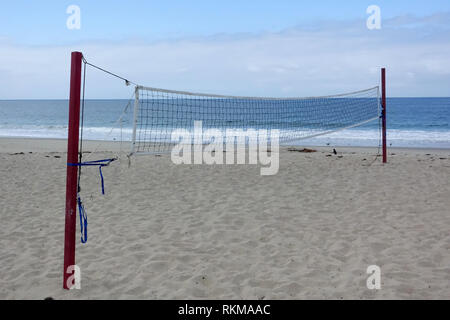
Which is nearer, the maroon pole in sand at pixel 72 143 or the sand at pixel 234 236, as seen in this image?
the maroon pole in sand at pixel 72 143

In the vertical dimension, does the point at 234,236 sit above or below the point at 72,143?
below

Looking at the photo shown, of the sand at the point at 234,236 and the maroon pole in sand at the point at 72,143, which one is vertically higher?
the maroon pole in sand at the point at 72,143

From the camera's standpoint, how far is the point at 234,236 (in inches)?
166

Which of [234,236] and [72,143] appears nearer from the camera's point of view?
[72,143]

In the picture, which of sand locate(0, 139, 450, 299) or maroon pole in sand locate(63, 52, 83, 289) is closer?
maroon pole in sand locate(63, 52, 83, 289)

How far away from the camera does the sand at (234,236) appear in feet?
10.2

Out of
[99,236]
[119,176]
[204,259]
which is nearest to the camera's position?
[204,259]

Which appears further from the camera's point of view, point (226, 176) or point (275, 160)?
point (275, 160)

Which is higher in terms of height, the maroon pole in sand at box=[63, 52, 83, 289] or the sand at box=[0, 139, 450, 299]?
the maroon pole in sand at box=[63, 52, 83, 289]

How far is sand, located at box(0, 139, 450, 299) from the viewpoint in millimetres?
3109
